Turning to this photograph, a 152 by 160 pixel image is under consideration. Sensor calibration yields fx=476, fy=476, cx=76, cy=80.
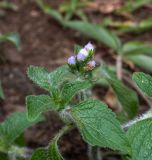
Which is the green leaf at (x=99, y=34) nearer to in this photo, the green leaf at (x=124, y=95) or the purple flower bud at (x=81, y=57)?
the green leaf at (x=124, y=95)

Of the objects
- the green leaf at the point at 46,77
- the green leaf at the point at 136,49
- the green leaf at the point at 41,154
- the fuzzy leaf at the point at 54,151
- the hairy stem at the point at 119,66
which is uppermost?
the green leaf at the point at 46,77

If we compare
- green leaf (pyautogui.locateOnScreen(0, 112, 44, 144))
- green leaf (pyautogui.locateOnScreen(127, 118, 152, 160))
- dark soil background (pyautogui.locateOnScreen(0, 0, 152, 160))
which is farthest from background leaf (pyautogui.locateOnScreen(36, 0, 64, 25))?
green leaf (pyautogui.locateOnScreen(127, 118, 152, 160))

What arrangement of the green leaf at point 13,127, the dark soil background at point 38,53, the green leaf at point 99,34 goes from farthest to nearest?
the green leaf at point 99,34 → the dark soil background at point 38,53 → the green leaf at point 13,127

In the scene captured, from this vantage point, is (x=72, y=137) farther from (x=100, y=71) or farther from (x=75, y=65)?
(x=75, y=65)

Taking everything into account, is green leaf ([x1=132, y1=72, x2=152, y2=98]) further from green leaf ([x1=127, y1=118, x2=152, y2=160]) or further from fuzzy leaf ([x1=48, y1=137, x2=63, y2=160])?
fuzzy leaf ([x1=48, y1=137, x2=63, y2=160])

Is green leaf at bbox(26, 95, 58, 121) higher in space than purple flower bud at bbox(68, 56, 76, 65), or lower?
lower

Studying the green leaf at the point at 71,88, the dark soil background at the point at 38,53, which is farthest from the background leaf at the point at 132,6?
the green leaf at the point at 71,88
